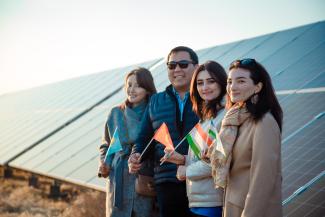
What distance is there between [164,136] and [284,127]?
2017 mm

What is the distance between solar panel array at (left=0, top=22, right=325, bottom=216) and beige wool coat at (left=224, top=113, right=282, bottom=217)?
110cm

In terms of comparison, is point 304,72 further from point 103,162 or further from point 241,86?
point 241,86

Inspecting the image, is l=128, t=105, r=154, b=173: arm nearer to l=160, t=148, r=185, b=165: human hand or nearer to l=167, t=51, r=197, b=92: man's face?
l=167, t=51, r=197, b=92: man's face

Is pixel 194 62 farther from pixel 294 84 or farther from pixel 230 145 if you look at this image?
pixel 294 84

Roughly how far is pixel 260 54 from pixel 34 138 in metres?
7.15

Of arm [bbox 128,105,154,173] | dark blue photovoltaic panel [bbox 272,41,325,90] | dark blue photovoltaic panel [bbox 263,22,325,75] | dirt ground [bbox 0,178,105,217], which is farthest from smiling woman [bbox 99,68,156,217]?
dark blue photovoltaic panel [bbox 263,22,325,75]

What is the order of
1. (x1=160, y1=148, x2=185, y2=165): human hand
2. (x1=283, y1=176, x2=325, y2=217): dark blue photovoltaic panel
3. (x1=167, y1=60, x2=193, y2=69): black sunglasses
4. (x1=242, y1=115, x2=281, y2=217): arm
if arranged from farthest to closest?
(x1=167, y1=60, x2=193, y2=69): black sunglasses, (x1=283, y1=176, x2=325, y2=217): dark blue photovoltaic panel, (x1=160, y1=148, x2=185, y2=165): human hand, (x1=242, y1=115, x2=281, y2=217): arm

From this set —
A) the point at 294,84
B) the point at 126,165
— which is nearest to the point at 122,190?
the point at 126,165

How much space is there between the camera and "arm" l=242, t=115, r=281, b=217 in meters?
2.30

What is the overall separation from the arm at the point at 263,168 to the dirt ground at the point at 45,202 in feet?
13.9

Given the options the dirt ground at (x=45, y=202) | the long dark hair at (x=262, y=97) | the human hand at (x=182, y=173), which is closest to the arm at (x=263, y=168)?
the long dark hair at (x=262, y=97)

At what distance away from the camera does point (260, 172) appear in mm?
2314

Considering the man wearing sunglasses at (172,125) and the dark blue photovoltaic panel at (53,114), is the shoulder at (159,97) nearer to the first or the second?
the man wearing sunglasses at (172,125)

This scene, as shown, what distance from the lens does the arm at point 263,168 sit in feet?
7.54
